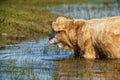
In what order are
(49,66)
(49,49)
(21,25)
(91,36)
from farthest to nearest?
(21,25) < (49,49) < (91,36) < (49,66)

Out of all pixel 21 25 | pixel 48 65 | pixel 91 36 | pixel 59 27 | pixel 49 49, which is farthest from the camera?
pixel 21 25

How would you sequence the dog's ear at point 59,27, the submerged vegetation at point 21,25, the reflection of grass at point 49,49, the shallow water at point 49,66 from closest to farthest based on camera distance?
the shallow water at point 49,66 < the dog's ear at point 59,27 < the reflection of grass at point 49,49 < the submerged vegetation at point 21,25

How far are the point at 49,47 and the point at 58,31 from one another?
265 centimetres

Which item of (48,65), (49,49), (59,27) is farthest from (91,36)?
(49,49)

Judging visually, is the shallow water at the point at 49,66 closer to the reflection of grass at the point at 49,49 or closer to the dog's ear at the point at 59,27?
the reflection of grass at the point at 49,49

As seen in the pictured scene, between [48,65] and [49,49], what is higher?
[49,49]

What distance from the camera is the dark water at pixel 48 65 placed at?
14289 mm

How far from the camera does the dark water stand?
1429 centimetres

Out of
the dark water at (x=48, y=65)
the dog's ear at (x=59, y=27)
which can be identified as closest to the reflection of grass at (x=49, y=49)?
the dark water at (x=48, y=65)

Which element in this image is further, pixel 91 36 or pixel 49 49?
pixel 49 49

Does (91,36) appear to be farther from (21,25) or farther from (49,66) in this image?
(21,25)

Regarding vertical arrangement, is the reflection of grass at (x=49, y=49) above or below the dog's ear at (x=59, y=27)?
below

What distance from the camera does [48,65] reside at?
16.5 m

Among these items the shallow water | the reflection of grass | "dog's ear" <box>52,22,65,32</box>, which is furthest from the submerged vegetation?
"dog's ear" <box>52,22,65,32</box>
